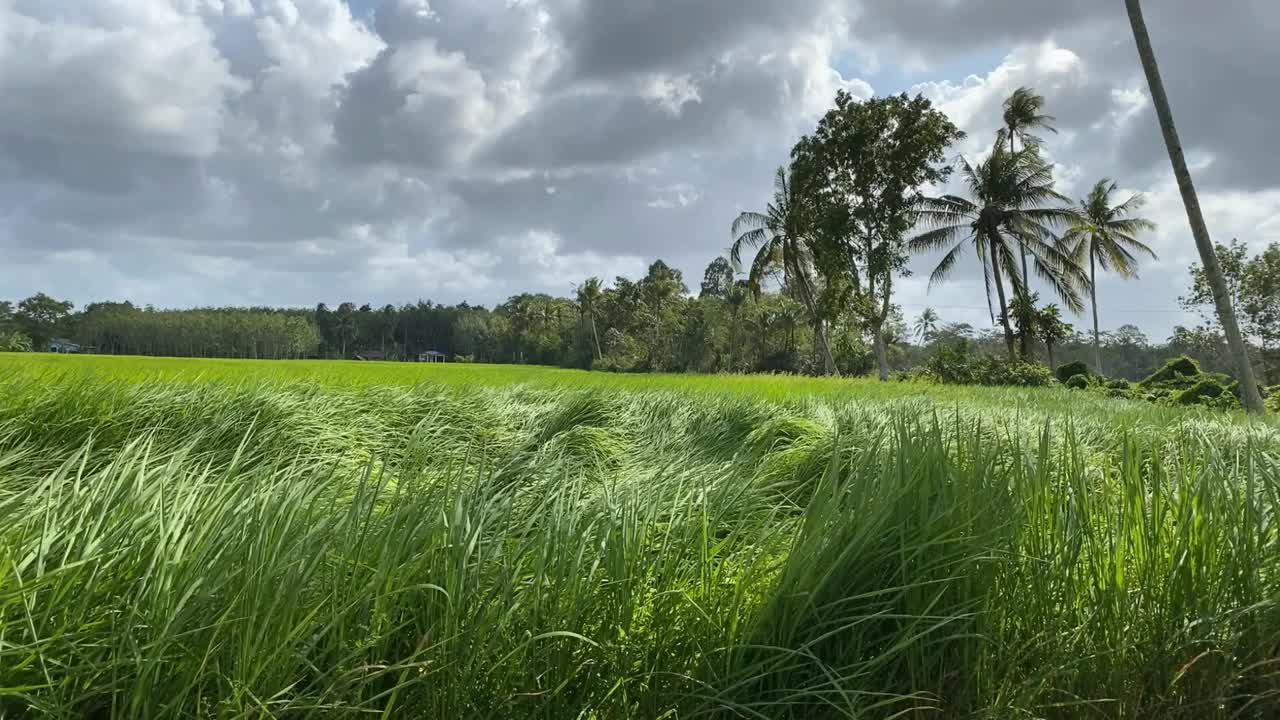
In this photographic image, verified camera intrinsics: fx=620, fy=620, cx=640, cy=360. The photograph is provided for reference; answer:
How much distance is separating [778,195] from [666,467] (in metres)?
24.7

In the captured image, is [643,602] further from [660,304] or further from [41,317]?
[41,317]

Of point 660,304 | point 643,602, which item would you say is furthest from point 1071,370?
point 660,304

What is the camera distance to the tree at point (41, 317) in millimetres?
58969

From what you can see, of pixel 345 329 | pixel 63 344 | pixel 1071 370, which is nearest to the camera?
pixel 1071 370

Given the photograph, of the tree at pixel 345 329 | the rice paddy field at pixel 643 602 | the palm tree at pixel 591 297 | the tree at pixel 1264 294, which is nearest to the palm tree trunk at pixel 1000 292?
the tree at pixel 1264 294

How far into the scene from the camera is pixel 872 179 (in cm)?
2167

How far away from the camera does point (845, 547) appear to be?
1.49m

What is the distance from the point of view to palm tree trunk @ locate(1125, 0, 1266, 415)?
7.80m

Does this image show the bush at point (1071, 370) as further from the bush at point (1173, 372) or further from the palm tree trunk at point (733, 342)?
the palm tree trunk at point (733, 342)

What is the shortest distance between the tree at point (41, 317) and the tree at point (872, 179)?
235 feet

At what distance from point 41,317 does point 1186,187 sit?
277 feet

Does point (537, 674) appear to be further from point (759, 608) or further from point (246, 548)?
point (246, 548)

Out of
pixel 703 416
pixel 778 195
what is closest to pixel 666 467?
pixel 703 416

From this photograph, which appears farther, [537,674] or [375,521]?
[375,521]
